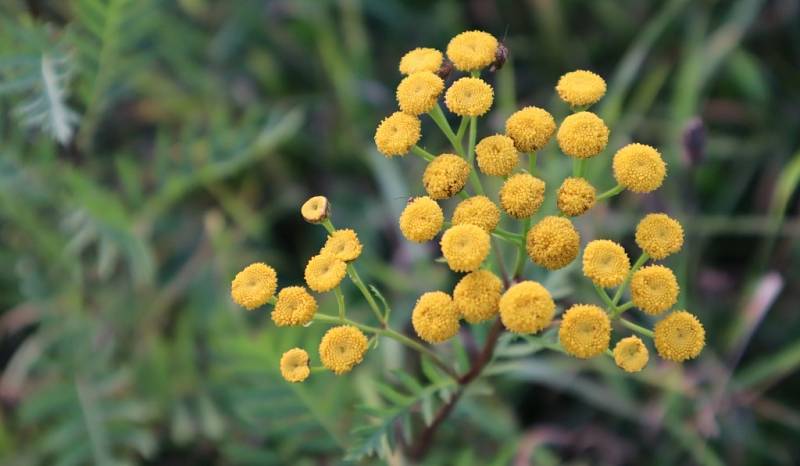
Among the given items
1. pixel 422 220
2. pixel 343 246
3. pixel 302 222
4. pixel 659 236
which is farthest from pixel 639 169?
pixel 302 222

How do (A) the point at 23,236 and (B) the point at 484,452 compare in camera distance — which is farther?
(A) the point at 23,236

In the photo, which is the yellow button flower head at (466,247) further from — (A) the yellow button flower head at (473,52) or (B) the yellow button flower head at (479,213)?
(A) the yellow button flower head at (473,52)

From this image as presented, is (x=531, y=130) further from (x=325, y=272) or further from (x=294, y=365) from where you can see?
(x=294, y=365)

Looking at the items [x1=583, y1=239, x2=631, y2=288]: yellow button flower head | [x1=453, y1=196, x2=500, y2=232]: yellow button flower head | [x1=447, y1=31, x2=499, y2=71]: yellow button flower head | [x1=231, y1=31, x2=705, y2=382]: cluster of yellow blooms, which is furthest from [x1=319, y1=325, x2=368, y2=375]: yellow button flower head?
[x1=447, y1=31, x2=499, y2=71]: yellow button flower head

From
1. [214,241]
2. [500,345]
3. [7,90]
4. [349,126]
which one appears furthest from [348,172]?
[500,345]

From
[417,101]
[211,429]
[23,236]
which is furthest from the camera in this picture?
[23,236]

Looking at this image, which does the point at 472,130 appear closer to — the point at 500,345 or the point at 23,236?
the point at 500,345

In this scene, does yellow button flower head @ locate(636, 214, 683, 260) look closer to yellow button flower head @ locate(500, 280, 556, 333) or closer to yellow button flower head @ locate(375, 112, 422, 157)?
yellow button flower head @ locate(500, 280, 556, 333)
